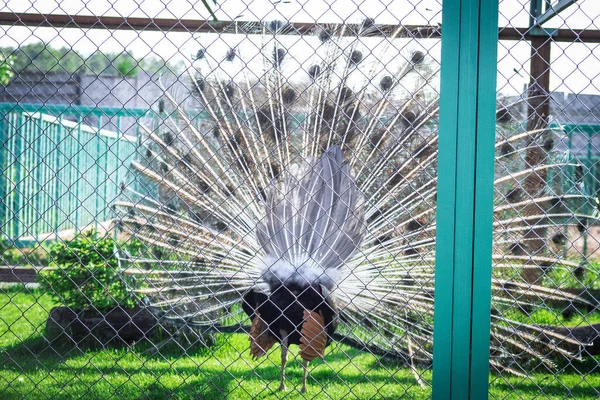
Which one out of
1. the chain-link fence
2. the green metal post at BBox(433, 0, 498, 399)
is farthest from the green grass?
the green metal post at BBox(433, 0, 498, 399)

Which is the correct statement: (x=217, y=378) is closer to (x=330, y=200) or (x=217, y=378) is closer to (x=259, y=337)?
→ (x=259, y=337)

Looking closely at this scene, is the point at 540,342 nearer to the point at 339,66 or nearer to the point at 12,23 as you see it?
the point at 339,66

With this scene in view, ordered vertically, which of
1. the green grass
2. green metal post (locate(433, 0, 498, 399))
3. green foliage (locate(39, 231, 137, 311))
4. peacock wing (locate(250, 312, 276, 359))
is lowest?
the green grass

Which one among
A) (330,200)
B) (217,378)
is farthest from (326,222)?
(217,378)

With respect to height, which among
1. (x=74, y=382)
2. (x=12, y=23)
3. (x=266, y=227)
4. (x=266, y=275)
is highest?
(x=12, y=23)

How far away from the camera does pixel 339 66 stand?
4.21 meters

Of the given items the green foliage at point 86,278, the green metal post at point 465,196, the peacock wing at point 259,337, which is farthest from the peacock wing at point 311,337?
the green foliage at point 86,278

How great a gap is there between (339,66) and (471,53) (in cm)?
225

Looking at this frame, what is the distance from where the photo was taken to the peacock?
13.2ft

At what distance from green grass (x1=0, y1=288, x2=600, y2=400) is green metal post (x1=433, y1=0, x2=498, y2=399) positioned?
141 centimetres

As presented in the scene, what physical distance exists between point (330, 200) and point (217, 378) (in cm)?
154

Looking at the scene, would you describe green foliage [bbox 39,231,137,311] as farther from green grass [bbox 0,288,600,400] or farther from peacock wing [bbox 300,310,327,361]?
peacock wing [bbox 300,310,327,361]

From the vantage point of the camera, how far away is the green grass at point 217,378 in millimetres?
3684

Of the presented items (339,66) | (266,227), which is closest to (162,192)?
(266,227)
